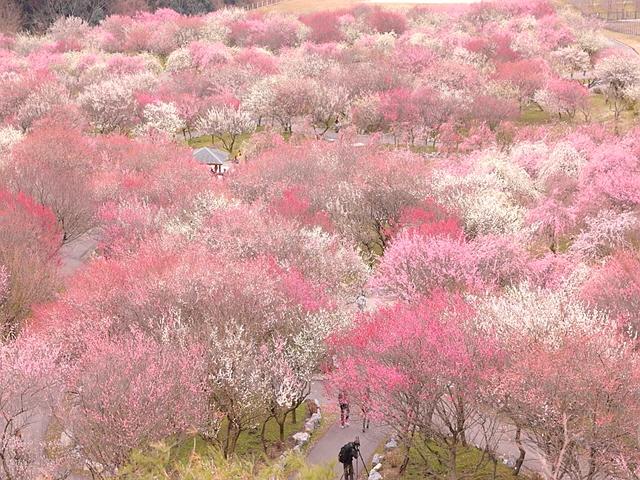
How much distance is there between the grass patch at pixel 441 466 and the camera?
24.4 metres

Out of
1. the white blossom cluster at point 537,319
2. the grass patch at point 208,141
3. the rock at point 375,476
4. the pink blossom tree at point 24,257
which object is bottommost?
the grass patch at point 208,141

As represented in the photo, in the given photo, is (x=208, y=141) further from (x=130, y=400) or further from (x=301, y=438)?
(x=130, y=400)

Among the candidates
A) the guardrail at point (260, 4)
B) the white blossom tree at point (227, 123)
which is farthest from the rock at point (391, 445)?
the guardrail at point (260, 4)

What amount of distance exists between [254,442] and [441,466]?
7.45 m

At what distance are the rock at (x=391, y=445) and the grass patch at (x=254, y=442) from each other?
3.66 m

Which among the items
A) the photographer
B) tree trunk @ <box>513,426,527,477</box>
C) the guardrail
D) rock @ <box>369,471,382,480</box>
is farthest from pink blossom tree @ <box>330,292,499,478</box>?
the guardrail

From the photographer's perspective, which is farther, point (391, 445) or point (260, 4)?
point (260, 4)

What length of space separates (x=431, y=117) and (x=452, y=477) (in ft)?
179

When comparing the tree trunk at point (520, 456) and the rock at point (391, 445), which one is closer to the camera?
the tree trunk at point (520, 456)

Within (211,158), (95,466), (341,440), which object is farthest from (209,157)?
(95,466)

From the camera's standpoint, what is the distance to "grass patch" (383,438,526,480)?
24375mm

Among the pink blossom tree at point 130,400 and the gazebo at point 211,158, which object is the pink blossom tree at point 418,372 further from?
the gazebo at point 211,158

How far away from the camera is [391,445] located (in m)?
26.3

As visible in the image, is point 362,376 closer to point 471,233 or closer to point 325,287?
point 325,287
